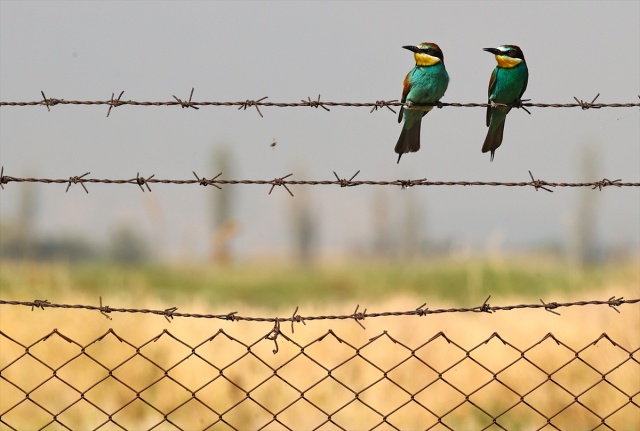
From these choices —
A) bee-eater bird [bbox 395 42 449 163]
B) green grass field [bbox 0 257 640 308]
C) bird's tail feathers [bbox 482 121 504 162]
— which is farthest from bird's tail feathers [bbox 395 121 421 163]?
green grass field [bbox 0 257 640 308]

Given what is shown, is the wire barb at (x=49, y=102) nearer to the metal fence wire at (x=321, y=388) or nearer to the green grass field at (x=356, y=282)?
the metal fence wire at (x=321, y=388)

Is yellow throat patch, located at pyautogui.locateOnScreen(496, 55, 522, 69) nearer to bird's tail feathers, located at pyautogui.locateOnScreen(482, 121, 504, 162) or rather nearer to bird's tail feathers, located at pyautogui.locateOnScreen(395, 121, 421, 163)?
bird's tail feathers, located at pyautogui.locateOnScreen(482, 121, 504, 162)

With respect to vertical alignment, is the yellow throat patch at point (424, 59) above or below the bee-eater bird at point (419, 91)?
above

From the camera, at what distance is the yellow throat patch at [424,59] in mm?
5562

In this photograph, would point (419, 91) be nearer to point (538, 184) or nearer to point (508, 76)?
point (508, 76)

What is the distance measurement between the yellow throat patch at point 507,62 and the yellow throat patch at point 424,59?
1.22ft

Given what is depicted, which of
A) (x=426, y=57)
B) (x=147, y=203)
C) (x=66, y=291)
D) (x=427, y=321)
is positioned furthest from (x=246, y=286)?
(x=426, y=57)

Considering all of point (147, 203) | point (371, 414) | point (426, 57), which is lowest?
point (147, 203)

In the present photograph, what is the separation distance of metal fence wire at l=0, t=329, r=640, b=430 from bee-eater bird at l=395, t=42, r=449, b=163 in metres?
1.86

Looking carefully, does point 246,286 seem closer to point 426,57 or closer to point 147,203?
point 147,203

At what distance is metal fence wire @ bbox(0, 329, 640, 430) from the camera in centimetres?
652

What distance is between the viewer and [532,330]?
7.53 meters

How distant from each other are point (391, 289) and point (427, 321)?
46.2 feet

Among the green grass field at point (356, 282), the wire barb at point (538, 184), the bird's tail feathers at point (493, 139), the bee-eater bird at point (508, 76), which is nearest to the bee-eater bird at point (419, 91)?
the bee-eater bird at point (508, 76)
